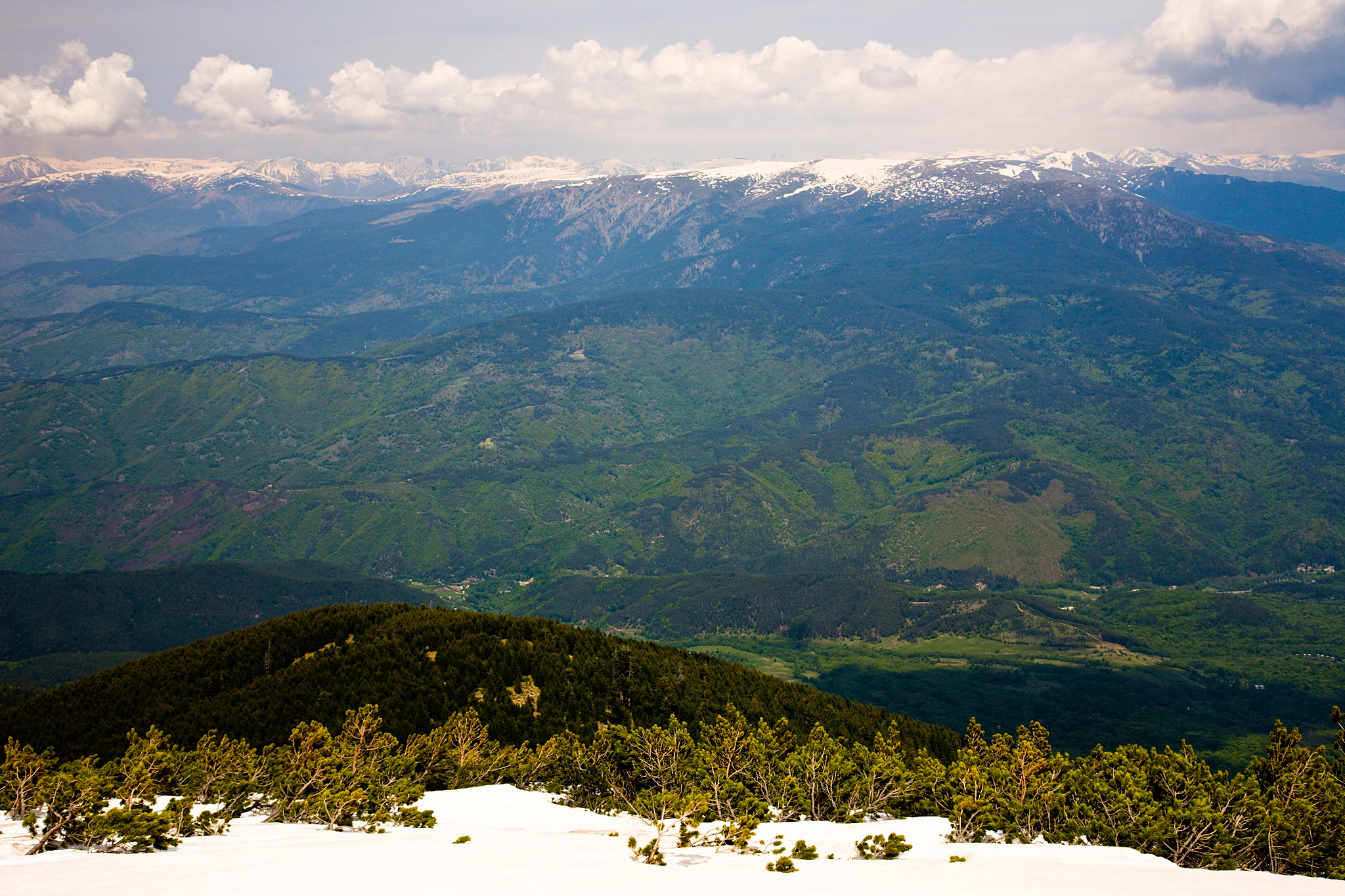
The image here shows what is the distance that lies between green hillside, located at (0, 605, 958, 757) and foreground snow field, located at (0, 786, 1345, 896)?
2801 inches

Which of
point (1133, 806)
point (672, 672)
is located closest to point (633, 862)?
point (1133, 806)

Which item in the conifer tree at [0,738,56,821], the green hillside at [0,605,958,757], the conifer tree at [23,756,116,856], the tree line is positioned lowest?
the green hillside at [0,605,958,757]

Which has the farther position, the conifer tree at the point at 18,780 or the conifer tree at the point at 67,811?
the conifer tree at the point at 18,780

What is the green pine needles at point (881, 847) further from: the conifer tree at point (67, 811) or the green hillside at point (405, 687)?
the green hillside at point (405, 687)

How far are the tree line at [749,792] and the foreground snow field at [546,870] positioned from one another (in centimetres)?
283

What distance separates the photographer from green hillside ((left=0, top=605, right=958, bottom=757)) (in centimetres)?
13562

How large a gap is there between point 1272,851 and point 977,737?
3980cm

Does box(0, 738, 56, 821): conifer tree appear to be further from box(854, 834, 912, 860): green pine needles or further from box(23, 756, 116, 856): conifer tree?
box(854, 834, 912, 860): green pine needles

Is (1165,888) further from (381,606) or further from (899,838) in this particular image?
(381,606)

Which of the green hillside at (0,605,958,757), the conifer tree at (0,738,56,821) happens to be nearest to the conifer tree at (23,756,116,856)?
the conifer tree at (0,738,56,821)

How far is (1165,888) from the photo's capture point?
51.9m

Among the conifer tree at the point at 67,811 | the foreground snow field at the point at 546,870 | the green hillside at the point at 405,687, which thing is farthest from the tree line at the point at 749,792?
the green hillside at the point at 405,687

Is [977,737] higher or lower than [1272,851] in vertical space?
lower

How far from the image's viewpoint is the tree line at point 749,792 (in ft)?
212
